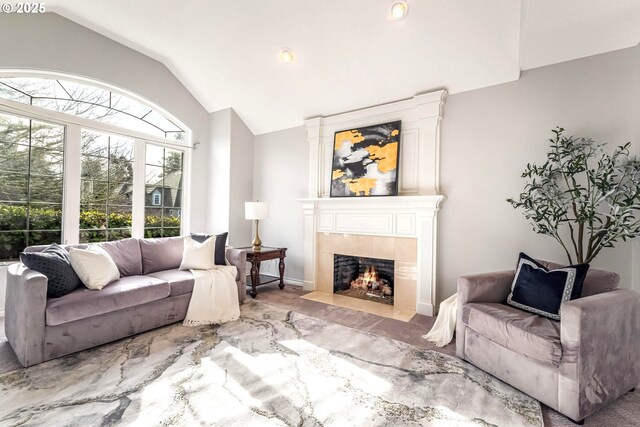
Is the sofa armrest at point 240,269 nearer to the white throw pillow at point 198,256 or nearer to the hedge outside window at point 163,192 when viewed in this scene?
the white throw pillow at point 198,256

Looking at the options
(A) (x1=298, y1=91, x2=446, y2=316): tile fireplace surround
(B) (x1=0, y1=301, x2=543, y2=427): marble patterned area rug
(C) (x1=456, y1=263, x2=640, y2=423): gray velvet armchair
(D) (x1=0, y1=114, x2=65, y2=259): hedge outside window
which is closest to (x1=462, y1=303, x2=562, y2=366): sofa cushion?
(C) (x1=456, y1=263, x2=640, y2=423): gray velvet armchair

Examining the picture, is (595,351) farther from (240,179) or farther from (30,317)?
(240,179)

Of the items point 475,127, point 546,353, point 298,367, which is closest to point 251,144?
point 475,127

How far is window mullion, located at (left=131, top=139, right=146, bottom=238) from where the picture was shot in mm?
4098

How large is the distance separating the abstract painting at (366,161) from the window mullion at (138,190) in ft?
8.85

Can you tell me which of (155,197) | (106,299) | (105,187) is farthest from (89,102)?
(106,299)

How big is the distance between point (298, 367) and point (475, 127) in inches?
116

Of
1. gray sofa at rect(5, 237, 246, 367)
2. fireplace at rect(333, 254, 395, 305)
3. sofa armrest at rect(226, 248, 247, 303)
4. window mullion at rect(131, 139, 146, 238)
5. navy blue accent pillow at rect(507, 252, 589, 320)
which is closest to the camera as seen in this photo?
navy blue accent pillow at rect(507, 252, 589, 320)

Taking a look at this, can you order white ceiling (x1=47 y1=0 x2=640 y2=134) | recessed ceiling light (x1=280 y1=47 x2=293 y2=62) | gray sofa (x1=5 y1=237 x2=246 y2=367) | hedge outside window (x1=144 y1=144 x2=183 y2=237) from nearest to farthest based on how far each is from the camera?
gray sofa (x1=5 y1=237 x2=246 y2=367), white ceiling (x1=47 y1=0 x2=640 y2=134), recessed ceiling light (x1=280 y1=47 x2=293 y2=62), hedge outside window (x1=144 y1=144 x2=183 y2=237)

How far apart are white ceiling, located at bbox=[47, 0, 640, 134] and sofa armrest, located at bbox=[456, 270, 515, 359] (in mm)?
2090

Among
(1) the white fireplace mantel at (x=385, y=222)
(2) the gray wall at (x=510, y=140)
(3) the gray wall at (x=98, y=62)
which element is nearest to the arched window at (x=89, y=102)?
(3) the gray wall at (x=98, y=62)

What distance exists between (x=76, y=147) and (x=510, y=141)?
A: 193 inches

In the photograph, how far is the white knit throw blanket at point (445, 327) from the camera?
2.58 metres

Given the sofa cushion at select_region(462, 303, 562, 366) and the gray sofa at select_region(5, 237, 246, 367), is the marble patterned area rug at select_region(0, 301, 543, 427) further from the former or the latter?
the sofa cushion at select_region(462, 303, 562, 366)
